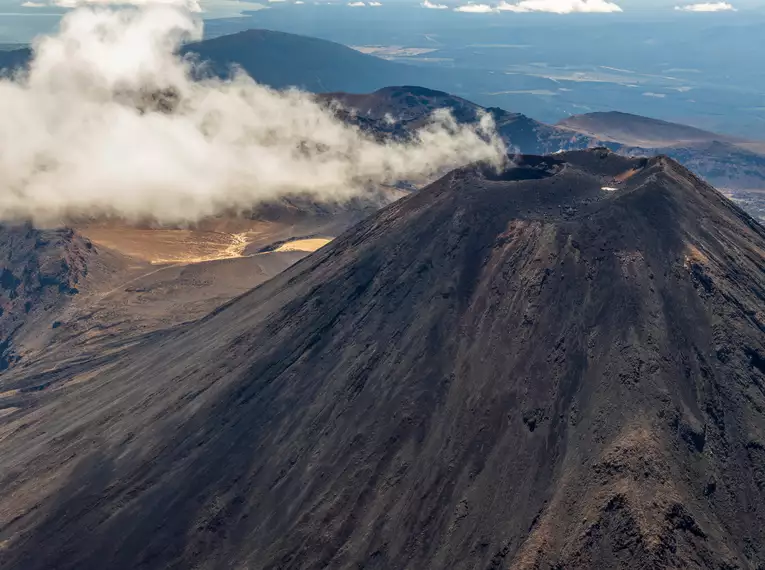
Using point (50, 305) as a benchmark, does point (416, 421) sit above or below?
above

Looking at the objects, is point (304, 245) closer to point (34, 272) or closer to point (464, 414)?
point (34, 272)

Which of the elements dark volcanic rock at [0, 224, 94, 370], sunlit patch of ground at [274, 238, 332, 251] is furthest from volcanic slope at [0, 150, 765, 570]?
sunlit patch of ground at [274, 238, 332, 251]

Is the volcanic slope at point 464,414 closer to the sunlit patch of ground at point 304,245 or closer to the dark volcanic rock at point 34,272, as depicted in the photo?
the dark volcanic rock at point 34,272

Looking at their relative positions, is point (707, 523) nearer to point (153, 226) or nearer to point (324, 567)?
point (324, 567)

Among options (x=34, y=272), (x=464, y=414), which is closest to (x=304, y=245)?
(x=34, y=272)

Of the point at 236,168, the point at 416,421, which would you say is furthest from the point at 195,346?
the point at 236,168

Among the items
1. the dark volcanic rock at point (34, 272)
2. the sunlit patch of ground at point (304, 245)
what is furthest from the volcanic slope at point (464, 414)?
the sunlit patch of ground at point (304, 245)

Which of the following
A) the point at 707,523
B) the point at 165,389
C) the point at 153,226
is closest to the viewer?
the point at 707,523

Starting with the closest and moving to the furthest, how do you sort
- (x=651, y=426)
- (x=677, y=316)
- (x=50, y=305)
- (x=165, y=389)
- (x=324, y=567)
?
(x=651, y=426) → (x=324, y=567) → (x=677, y=316) → (x=165, y=389) → (x=50, y=305)
